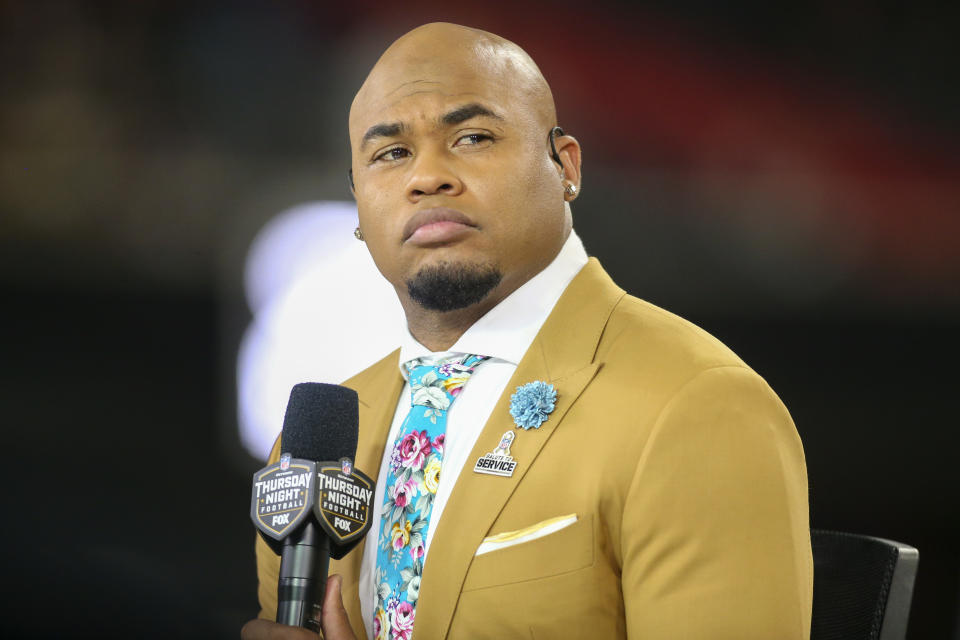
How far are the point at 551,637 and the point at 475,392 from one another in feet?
1.62

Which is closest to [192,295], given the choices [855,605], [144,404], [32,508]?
[144,404]

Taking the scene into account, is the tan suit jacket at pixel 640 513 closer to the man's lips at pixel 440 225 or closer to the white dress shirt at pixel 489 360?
the white dress shirt at pixel 489 360

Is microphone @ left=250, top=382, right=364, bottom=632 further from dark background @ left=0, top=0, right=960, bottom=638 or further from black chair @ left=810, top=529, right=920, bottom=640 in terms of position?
dark background @ left=0, top=0, right=960, bottom=638

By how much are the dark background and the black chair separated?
171 centimetres

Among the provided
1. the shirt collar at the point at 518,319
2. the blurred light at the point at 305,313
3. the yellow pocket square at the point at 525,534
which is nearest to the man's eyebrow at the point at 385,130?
the shirt collar at the point at 518,319

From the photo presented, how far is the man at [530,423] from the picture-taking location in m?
1.46

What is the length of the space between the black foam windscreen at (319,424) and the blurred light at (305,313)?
1.81m

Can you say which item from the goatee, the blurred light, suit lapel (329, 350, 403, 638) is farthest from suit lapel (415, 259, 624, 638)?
the blurred light

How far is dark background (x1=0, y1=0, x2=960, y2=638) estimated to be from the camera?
3.35 m

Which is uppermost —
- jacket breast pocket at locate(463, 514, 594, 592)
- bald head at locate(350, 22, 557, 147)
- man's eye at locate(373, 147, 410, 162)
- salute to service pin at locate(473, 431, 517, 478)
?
bald head at locate(350, 22, 557, 147)

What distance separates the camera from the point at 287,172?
347 centimetres

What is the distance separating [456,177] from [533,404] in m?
0.45

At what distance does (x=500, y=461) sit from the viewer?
1629 mm

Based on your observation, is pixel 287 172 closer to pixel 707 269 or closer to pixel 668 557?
pixel 707 269
